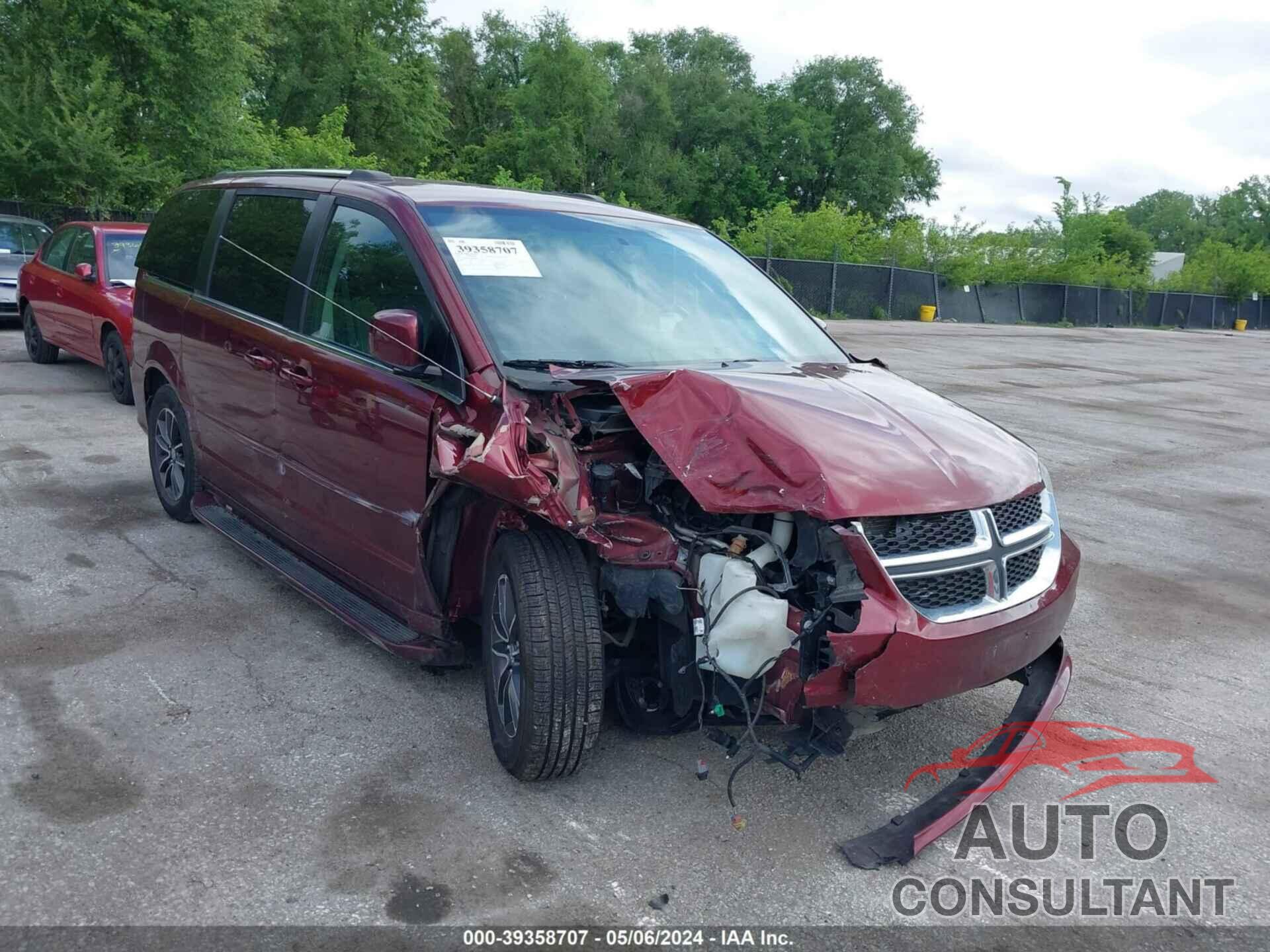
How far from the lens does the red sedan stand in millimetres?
9328

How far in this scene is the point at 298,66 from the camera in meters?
42.2

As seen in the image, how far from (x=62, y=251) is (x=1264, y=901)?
443 inches

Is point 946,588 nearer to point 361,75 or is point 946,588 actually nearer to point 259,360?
point 259,360

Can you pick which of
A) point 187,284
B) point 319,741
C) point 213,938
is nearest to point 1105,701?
point 319,741

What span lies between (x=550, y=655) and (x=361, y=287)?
5.89 ft

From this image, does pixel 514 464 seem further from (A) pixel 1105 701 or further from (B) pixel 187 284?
(B) pixel 187 284

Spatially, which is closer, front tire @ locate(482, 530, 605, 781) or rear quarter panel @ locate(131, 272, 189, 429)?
front tire @ locate(482, 530, 605, 781)

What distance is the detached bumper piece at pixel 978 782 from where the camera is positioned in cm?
304

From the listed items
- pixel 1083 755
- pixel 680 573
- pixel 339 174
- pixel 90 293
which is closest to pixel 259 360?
pixel 339 174

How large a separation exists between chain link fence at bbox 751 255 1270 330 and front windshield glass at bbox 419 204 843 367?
2083 centimetres

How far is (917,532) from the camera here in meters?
3.03

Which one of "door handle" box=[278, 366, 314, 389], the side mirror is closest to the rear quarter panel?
"door handle" box=[278, 366, 314, 389]

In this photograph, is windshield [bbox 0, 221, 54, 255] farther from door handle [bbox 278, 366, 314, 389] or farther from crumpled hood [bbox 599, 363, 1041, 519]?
crumpled hood [bbox 599, 363, 1041, 519]

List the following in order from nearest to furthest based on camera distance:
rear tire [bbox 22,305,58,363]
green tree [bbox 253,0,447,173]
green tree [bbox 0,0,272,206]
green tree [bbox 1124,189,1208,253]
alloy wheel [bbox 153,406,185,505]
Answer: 1. alloy wheel [bbox 153,406,185,505]
2. rear tire [bbox 22,305,58,363]
3. green tree [bbox 0,0,272,206]
4. green tree [bbox 253,0,447,173]
5. green tree [bbox 1124,189,1208,253]
